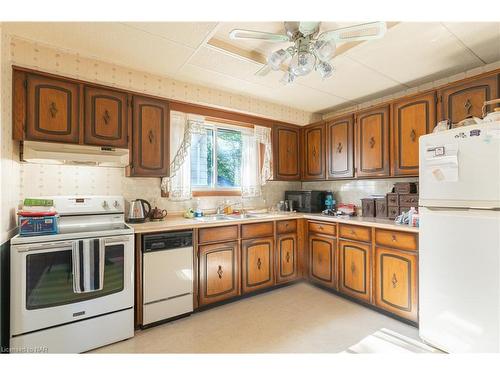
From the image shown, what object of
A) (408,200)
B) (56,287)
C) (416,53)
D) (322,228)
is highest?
(416,53)

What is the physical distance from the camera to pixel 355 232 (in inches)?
97.8

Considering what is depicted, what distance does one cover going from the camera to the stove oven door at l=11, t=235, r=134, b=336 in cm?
153

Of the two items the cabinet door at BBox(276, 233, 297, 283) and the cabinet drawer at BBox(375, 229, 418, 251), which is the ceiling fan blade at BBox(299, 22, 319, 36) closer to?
the cabinet drawer at BBox(375, 229, 418, 251)

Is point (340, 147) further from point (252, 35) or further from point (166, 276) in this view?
point (166, 276)

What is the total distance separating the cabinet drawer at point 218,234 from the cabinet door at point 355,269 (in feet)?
3.99

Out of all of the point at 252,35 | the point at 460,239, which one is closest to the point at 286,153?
the point at 252,35

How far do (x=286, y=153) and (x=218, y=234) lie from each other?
1703mm

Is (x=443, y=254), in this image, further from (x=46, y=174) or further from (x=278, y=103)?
(x=46, y=174)

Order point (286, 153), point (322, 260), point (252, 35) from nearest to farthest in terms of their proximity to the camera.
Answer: point (252, 35)
point (322, 260)
point (286, 153)

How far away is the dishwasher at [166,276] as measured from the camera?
2002 millimetres

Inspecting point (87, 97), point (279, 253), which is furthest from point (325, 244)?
point (87, 97)

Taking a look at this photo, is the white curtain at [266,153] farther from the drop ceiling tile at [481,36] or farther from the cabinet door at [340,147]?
the drop ceiling tile at [481,36]

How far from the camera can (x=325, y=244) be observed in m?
2.80

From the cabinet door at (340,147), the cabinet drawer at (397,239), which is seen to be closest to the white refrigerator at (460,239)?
the cabinet drawer at (397,239)
